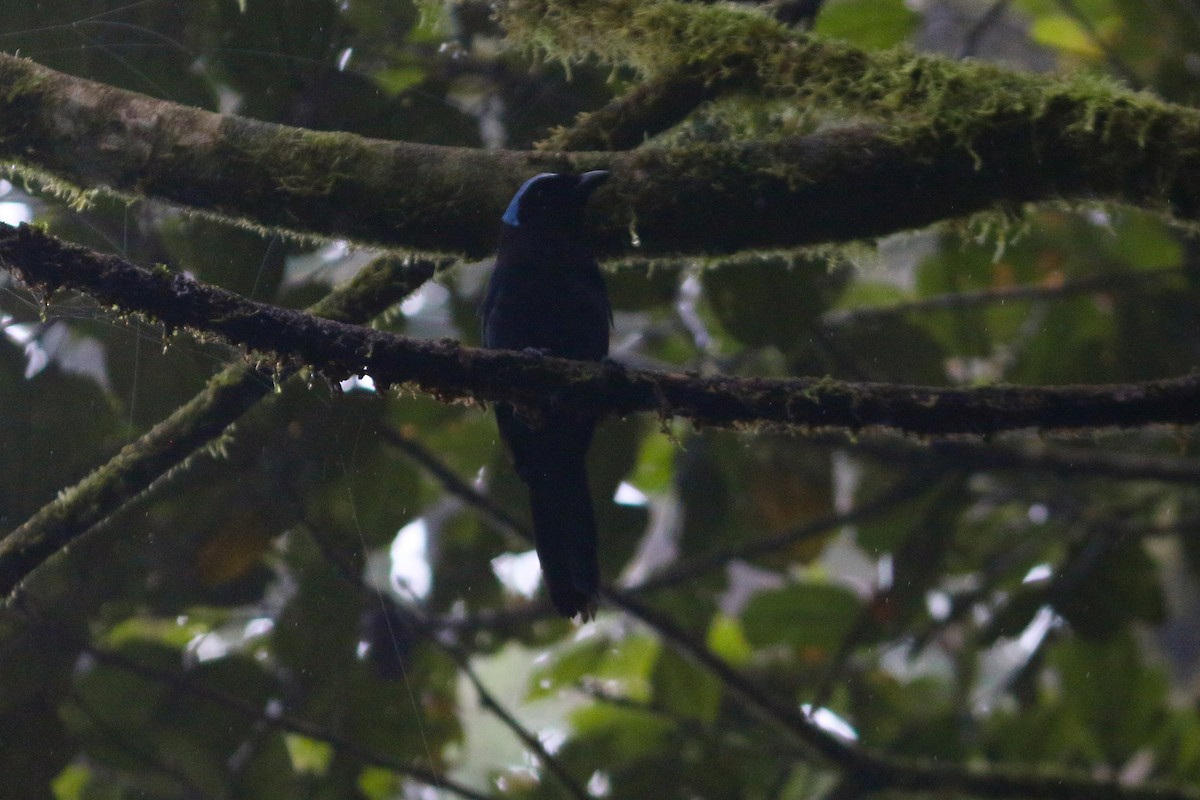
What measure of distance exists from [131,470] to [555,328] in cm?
94

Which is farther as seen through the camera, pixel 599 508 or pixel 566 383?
pixel 599 508

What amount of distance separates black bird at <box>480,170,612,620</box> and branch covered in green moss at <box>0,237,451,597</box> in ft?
1.48

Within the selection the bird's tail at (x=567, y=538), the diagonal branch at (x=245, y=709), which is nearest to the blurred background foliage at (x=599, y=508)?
the diagonal branch at (x=245, y=709)

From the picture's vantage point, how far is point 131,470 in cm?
158

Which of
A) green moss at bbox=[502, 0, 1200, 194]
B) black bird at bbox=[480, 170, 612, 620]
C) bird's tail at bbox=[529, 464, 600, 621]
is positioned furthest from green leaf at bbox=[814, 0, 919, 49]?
bird's tail at bbox=[529, 464, 600, 621]

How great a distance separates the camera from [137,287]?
4.61ft

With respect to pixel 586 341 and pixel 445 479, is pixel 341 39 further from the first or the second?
pixel 445 479

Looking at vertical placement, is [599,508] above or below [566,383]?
below

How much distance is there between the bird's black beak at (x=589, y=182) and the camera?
1836mm

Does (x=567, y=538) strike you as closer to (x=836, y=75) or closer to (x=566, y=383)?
(x=566, y=383)

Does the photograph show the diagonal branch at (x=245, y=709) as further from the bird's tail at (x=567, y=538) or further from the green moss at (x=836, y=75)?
the green moss at (x=836, y=75)

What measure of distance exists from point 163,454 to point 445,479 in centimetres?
112

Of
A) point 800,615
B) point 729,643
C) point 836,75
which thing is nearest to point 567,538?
point 836,75

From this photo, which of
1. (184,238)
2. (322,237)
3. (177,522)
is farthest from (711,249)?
(177,522)
